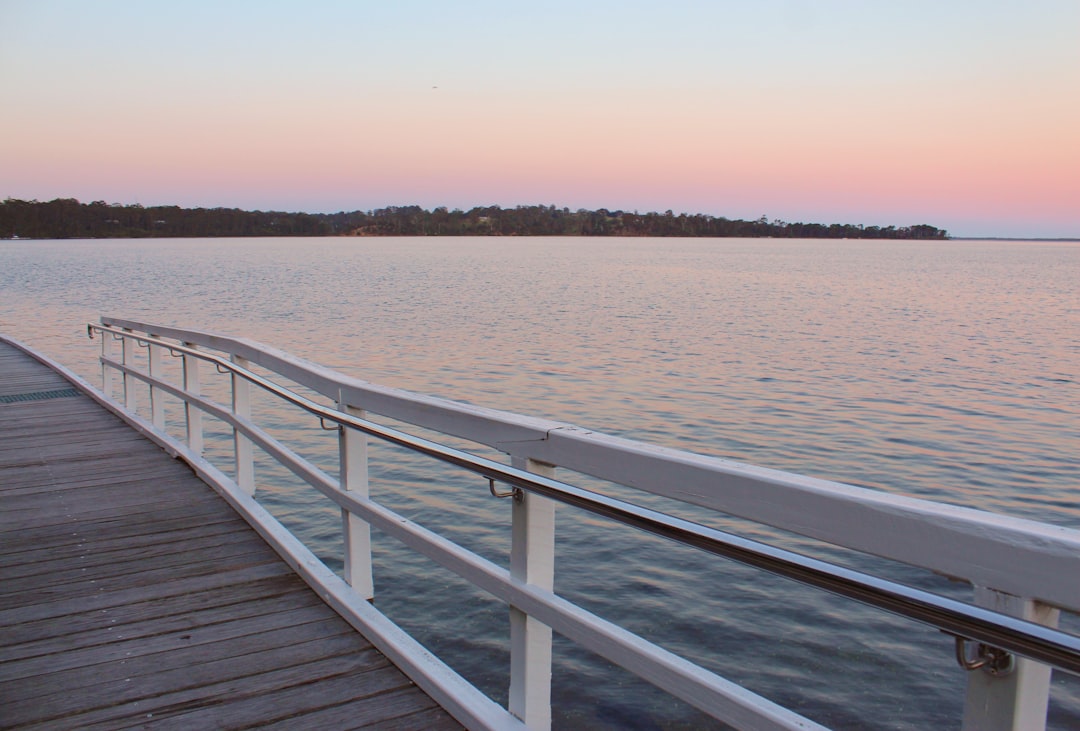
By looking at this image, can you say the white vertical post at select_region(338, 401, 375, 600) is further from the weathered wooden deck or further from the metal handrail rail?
the metal handrail rail

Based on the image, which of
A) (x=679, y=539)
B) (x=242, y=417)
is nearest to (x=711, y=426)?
(x=242, y=417)

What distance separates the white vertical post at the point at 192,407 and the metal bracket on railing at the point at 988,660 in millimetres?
5411

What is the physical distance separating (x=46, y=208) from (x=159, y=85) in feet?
447

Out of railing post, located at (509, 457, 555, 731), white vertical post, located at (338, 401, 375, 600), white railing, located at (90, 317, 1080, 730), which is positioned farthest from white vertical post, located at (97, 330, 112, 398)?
railing post, located at (509, 457, 555, 731)

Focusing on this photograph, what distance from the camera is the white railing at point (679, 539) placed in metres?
1.17

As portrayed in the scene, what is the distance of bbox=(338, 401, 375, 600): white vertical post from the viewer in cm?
348

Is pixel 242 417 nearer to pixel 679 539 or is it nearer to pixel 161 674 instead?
pixel 161 674

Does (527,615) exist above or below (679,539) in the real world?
below

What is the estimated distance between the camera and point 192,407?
6.10m

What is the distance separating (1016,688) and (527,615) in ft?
4.58

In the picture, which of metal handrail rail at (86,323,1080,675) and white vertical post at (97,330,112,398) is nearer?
metal handrail rail at (86,323,1080,675)

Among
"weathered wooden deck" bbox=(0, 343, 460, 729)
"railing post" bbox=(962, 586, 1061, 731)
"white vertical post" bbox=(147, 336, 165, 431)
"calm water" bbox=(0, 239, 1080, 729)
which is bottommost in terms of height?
"calm water" bbox=(0, 239, 1080, 729)

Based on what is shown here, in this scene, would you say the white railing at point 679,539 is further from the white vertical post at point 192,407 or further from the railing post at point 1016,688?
the white vertical post at point 192,407

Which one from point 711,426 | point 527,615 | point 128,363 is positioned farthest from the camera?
point 711,426
